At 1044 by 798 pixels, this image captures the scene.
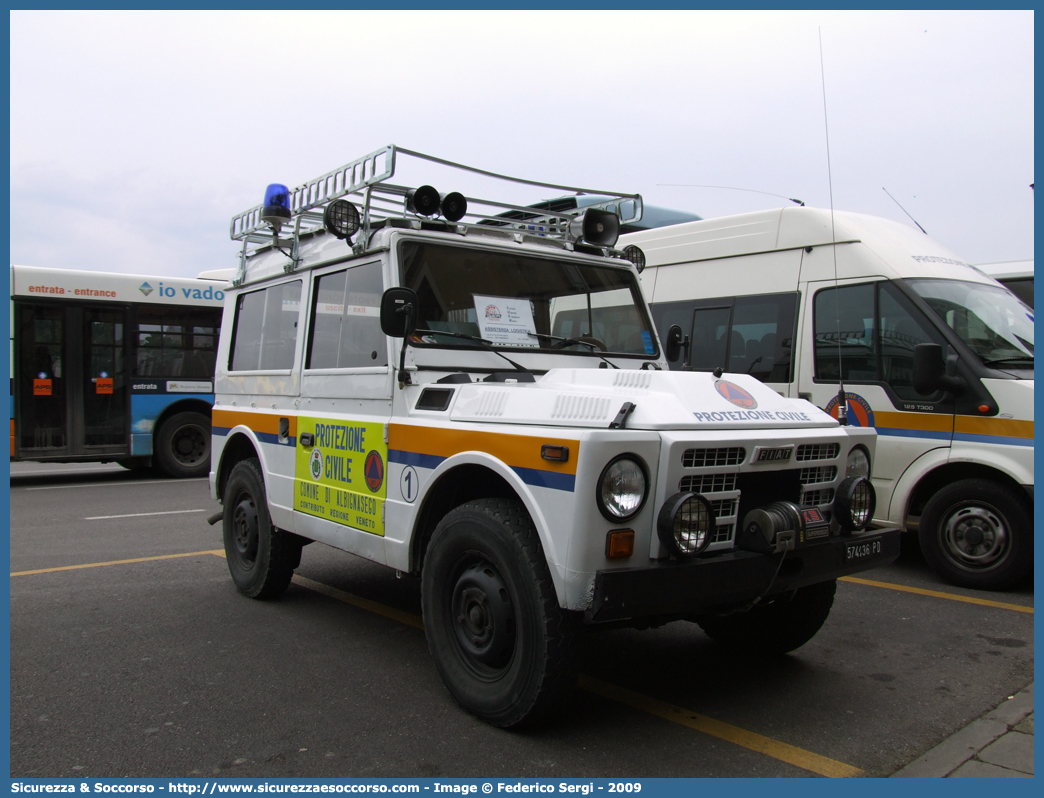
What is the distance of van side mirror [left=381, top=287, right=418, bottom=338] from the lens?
410 cm

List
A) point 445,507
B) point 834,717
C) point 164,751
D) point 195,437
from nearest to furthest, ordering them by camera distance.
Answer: point 164,751 < point 834,717 < point 445,507 < point 195,437

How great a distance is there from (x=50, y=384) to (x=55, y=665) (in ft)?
30.9

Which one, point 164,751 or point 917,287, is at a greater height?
point 917,287

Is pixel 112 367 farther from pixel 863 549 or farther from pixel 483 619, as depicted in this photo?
pixel 863 549

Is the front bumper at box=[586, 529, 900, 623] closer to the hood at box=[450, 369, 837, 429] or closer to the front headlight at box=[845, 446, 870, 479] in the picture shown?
the front headlight at box=[845, 446, 870, 479]

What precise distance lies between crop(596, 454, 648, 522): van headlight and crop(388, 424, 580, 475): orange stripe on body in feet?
0.47

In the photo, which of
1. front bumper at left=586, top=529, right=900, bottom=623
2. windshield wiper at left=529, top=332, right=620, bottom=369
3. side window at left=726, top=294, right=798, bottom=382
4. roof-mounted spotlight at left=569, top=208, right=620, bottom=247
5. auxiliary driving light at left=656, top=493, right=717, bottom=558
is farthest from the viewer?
side window at left=726, top=294, right=798, bottom=382

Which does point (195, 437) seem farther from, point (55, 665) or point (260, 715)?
point (260, 715)

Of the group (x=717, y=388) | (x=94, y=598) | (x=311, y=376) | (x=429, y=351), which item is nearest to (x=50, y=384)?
(x=94, y=598)

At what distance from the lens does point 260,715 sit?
3797mm

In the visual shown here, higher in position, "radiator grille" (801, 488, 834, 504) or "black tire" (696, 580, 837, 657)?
"radiator grille" (801, 488, 834, 504)

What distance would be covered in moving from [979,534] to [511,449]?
4.44 metres

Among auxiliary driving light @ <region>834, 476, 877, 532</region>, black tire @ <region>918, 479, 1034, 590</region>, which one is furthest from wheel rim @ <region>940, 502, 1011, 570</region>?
auxiliary driving light @ <region>834, 476, 877, 532</region>

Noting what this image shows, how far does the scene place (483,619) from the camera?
3645 millimetres
